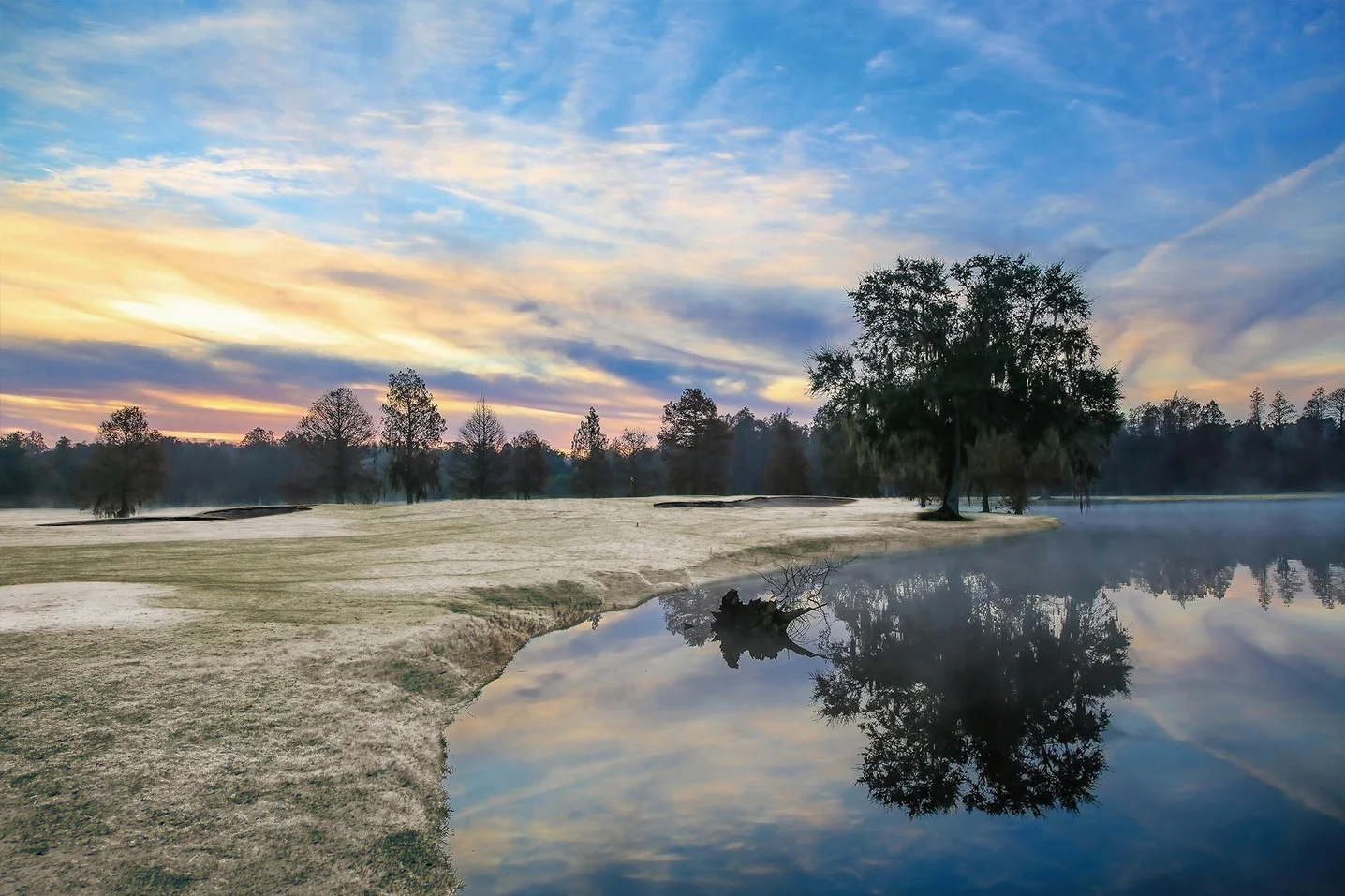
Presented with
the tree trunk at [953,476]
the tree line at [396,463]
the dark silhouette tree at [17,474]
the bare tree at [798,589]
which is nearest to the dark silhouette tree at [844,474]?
the tree line at [396,463]

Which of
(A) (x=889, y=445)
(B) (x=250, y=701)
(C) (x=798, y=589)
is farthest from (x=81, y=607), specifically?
(A) (x=889, y=445)

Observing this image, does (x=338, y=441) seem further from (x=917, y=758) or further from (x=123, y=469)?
(x=917, y=758)

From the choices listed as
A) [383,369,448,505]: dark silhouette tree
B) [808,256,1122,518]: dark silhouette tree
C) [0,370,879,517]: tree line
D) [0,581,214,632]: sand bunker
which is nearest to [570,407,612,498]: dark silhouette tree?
[0,370,879,517]: tree line

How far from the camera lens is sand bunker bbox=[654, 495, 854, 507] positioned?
46844 mm

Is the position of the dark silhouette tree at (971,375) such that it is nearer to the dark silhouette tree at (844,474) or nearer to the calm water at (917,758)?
the calm water at (917,758)

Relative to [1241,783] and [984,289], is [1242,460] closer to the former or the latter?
[984,289]

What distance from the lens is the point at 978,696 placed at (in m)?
9.73

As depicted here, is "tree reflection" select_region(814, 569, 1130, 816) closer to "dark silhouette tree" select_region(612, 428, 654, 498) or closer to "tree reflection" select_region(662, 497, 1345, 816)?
"tree reflection" select_region(662, 497, 1345, 816)

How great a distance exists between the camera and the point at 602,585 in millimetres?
17953

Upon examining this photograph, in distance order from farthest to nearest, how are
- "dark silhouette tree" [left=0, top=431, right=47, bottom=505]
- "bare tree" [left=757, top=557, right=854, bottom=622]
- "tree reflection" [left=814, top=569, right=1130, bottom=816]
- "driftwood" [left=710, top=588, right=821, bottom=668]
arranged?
"dark silhouette tree" [left=0, top=431, right=47, bottom=505]
"bare tree" [left=757, top=557, right=854, bottom=622]
"driftwood" [left=710, top=588, right=821, bottom=668]
"tree reflection" [left=814, top=569, right=1130, bottom=816]

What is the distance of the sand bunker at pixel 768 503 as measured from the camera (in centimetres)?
4684

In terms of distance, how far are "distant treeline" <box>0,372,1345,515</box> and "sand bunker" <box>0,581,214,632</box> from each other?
103 ft

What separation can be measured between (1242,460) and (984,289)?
309 feet

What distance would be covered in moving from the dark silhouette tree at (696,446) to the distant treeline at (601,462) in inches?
6.1
